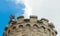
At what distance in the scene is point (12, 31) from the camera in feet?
102

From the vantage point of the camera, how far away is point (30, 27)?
102ft

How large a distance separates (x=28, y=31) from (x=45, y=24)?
190cm

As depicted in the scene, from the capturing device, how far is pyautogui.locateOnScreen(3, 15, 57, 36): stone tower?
101ft

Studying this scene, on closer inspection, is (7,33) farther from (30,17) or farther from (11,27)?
(30,17)

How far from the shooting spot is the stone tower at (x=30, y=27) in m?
30.6

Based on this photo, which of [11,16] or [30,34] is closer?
[30,34]

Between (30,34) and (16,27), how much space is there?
5.39 feet

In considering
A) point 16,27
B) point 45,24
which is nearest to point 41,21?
point 45,24

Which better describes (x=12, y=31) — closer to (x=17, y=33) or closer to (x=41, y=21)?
(x=17, y=33)

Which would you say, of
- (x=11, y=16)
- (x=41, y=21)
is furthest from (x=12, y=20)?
(x=41, y=21)

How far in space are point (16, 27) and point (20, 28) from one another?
0.39 m

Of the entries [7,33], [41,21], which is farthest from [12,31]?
[41,21]

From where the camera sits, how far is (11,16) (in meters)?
32.6

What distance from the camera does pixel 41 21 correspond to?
3145 cm
